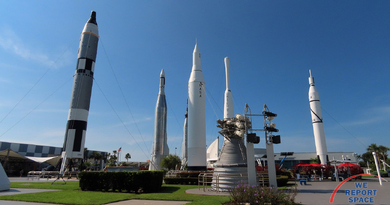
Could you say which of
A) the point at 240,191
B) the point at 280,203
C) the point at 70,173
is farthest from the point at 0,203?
the point at 70,173

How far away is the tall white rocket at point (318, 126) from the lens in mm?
39438

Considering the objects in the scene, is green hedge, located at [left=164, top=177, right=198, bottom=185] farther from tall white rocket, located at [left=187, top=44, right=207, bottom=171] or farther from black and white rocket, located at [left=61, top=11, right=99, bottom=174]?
black and white rocket, located at [left=61, top=11, right=99, bottom=174]

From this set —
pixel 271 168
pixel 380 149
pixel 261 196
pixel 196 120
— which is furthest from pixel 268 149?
pixel 380 149

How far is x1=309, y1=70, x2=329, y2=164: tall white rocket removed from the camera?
3944 cm

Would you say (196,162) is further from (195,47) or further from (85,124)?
(85,124)

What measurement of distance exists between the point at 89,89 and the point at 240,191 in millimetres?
32053

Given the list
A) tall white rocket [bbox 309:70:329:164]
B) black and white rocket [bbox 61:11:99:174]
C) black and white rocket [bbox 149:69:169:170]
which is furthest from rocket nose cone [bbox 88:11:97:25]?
tall white rocket [bbox 309:70:329:164]

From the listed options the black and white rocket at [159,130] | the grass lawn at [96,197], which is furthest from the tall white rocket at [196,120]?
the black and white rocket at [159,130]

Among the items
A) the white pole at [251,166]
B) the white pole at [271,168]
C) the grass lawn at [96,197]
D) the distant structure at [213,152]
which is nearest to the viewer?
the grass lawn at [96,197]

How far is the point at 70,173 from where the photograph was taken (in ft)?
99.1

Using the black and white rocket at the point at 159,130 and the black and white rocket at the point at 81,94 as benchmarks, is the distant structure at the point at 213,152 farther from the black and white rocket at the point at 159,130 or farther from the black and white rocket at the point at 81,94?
the black and white rocket at the point at 81,94

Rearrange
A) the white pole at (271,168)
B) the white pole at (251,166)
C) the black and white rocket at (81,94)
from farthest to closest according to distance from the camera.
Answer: the black and white rocket at (81,94)
the white pole at (251,166)
the white pole at (271,168)

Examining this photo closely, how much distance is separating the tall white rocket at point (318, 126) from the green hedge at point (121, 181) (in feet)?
118

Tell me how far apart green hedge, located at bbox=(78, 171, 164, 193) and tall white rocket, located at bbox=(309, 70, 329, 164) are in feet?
118
